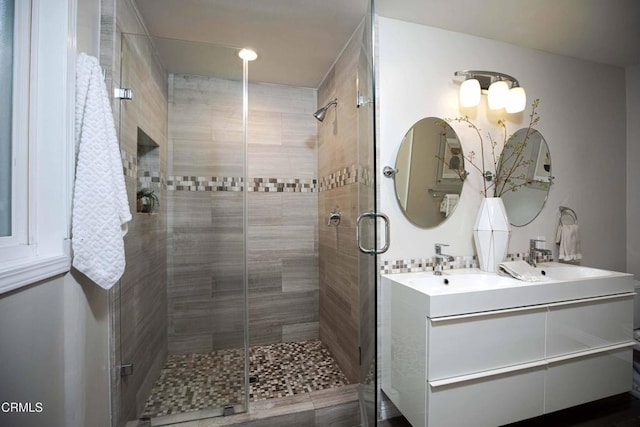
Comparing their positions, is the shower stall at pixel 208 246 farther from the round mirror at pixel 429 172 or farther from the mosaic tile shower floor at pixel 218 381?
the round mirror at pixel 429 172

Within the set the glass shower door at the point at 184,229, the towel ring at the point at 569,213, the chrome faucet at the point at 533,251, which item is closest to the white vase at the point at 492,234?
the chrome faucet at the point at 533,251

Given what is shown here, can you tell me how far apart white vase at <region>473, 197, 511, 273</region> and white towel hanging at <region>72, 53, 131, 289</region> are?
6.56ft

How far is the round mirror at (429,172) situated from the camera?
165 centimetres

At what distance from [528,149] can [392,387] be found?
1.92 m

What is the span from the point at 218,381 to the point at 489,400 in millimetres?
1467

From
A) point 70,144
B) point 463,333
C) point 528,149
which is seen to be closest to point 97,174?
point 70,144

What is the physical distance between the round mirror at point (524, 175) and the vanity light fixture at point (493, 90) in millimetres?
241

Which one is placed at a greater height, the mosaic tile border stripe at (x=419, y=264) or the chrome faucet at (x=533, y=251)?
the chrome faucet at (x=533, y=251)

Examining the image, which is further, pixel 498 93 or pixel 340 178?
pixel 340 178

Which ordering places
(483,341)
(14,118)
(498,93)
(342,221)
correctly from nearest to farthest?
1. (14,118)
2. (483,341)
3. (498,93)
4. (342,221)

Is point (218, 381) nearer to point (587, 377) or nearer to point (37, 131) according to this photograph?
point (37, 131)

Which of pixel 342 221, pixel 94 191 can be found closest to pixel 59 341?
pixel 94 191

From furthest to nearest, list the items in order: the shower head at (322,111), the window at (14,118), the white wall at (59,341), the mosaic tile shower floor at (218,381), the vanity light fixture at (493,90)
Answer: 1. the shower head at (322,111)
2. the vanity light fixture at (493,90)
3. the mosaic tile shower floor at (218,381)
4. the window at (14,118)
5. the white wall at (59,341)

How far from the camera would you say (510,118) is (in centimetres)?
188
